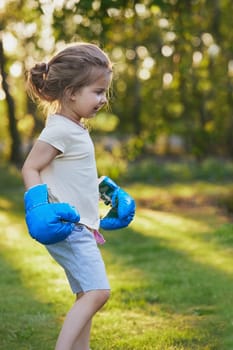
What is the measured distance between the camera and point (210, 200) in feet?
35.9

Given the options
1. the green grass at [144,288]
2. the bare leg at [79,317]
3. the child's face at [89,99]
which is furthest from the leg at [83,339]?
the child's face at [89,99]

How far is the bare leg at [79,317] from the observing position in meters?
3.22

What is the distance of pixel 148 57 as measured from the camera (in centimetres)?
1085

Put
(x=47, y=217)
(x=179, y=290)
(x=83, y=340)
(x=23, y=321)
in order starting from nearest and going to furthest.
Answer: (x=47, y=217), (x=83, y=340), (x=23, y=321), (x=179, y=290)

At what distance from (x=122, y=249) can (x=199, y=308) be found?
2487mm

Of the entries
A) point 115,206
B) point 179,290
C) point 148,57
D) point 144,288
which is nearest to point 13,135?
point 148,57

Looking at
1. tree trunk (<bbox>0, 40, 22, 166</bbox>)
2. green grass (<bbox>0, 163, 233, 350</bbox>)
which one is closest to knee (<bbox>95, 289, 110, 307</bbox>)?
green grass (<bbox>0, 163, 233, 350</bbox>)

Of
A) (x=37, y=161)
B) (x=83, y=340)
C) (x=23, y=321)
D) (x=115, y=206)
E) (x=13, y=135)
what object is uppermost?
(x=37, y=161)

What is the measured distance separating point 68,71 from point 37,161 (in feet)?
1.39

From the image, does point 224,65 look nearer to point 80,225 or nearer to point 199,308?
point 199,308

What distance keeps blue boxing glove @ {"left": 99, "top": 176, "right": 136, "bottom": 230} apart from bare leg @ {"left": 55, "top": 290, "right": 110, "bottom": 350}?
0.55m

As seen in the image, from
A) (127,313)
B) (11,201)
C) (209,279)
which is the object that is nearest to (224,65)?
(11,201)

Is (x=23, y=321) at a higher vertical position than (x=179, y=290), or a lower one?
higher

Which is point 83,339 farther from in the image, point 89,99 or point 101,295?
point 89,99
